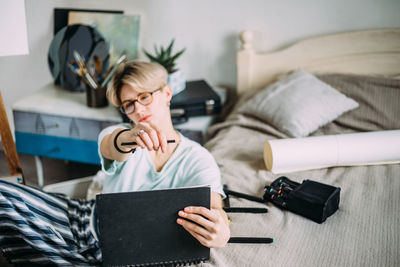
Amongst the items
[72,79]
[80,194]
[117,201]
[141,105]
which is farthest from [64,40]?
[117,201]

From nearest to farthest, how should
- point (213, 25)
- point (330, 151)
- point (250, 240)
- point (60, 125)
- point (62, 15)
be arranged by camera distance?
point (250, 240), point (330, 151), point (60, 125), point (213, 25), point (62, 15)

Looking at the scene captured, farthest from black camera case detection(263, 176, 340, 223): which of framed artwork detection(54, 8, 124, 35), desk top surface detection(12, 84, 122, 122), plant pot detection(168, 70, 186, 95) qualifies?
framed artwork detection(54, 8, 124, 35)

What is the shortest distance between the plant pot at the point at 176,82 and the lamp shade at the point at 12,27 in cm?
86

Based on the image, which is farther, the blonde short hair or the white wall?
the white wall

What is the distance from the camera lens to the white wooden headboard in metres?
1.71

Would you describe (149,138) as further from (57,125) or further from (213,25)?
(213,25)

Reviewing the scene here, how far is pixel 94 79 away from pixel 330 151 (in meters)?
1.20

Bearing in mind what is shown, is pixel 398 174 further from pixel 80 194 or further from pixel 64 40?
pixel 64 40


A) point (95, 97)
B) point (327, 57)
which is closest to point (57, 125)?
point (95, 97)

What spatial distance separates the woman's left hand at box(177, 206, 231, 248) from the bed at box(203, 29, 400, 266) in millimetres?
63

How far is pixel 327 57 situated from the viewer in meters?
1.84

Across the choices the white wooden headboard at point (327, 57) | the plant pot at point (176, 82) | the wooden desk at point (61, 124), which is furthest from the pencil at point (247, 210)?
the white wooden headboard at point (327, 57)

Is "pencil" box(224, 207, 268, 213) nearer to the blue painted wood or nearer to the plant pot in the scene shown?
the plant pot

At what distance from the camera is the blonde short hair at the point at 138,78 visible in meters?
1.06
